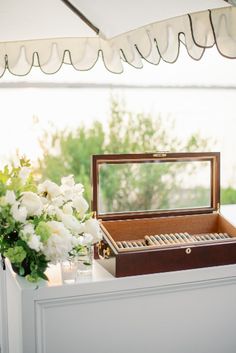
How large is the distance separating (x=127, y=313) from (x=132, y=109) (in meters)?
3.79

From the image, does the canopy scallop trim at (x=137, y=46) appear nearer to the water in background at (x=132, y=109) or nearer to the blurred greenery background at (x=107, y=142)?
the water in background at (x=132, y=109)

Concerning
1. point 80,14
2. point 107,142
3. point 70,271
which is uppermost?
point 80,14

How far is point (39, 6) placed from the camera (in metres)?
1.74

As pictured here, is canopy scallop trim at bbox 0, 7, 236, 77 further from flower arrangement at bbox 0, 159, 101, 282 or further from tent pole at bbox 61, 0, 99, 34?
flower arrangement at bbox 0, 159, 101, 282

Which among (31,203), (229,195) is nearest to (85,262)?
(31,203)

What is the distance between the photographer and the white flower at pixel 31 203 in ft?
4.42

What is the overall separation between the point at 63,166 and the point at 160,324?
12.1 feet

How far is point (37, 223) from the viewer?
4.45 feet

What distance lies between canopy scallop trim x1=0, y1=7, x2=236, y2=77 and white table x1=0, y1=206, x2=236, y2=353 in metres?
0.78

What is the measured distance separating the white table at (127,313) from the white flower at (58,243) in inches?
5.1

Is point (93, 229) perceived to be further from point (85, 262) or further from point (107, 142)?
point (107, 142)

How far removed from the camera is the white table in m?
1.40

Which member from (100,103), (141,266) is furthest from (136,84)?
(141,266)

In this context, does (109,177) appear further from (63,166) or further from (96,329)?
(96,329)
